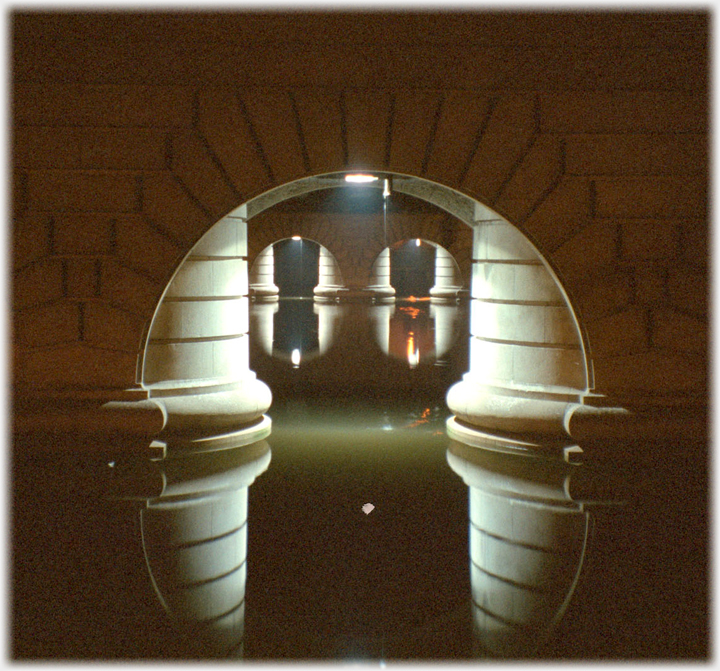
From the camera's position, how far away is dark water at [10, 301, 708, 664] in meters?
3.02

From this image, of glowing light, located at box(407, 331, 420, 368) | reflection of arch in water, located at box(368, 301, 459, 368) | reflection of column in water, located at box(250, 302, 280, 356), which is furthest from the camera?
reflection of column in water, located at box(250, 302, 280, 356)

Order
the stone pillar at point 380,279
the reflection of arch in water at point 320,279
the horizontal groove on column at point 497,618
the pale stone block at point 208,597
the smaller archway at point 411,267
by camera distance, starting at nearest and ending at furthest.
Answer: the horizontal groove on column at point 497,618
the pale stone block at point 208,597
the stone pillar at point 380,279
the reflection of arch in water at point 320,279
the smaller archway at point 411,267

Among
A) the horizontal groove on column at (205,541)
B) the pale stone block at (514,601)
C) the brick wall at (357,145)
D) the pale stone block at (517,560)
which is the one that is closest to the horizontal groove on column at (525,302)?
the brick wall at (357,145)

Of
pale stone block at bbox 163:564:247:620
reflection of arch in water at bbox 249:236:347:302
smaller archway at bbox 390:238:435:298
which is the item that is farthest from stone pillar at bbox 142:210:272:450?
smaller archway at bbox 390:238:435:298

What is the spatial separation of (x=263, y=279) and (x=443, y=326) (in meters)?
11.5

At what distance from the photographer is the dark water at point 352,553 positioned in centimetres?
302

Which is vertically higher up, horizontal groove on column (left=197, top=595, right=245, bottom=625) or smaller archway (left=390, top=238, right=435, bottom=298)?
smaller archway (left=390, top=238, right=435, bottom=298)

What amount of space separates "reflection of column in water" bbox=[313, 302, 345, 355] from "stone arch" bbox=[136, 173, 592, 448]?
18.8 feet

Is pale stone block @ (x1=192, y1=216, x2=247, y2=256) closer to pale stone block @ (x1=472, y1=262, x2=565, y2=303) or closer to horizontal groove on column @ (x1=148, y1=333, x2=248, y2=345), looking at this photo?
horizontal groove on column @ (x1=148, y1=333, x2=248, y2=345)

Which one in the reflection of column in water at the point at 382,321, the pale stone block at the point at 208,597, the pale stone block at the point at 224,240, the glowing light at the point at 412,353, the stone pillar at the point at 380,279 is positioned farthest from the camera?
the stone pillar at the point at 380,279

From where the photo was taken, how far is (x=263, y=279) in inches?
1068

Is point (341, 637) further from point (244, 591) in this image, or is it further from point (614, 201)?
point (614, 201)

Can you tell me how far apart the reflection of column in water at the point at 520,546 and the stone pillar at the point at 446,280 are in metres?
20.6

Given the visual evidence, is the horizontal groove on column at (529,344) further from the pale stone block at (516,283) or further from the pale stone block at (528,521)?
the pale stone block at (528,521)
